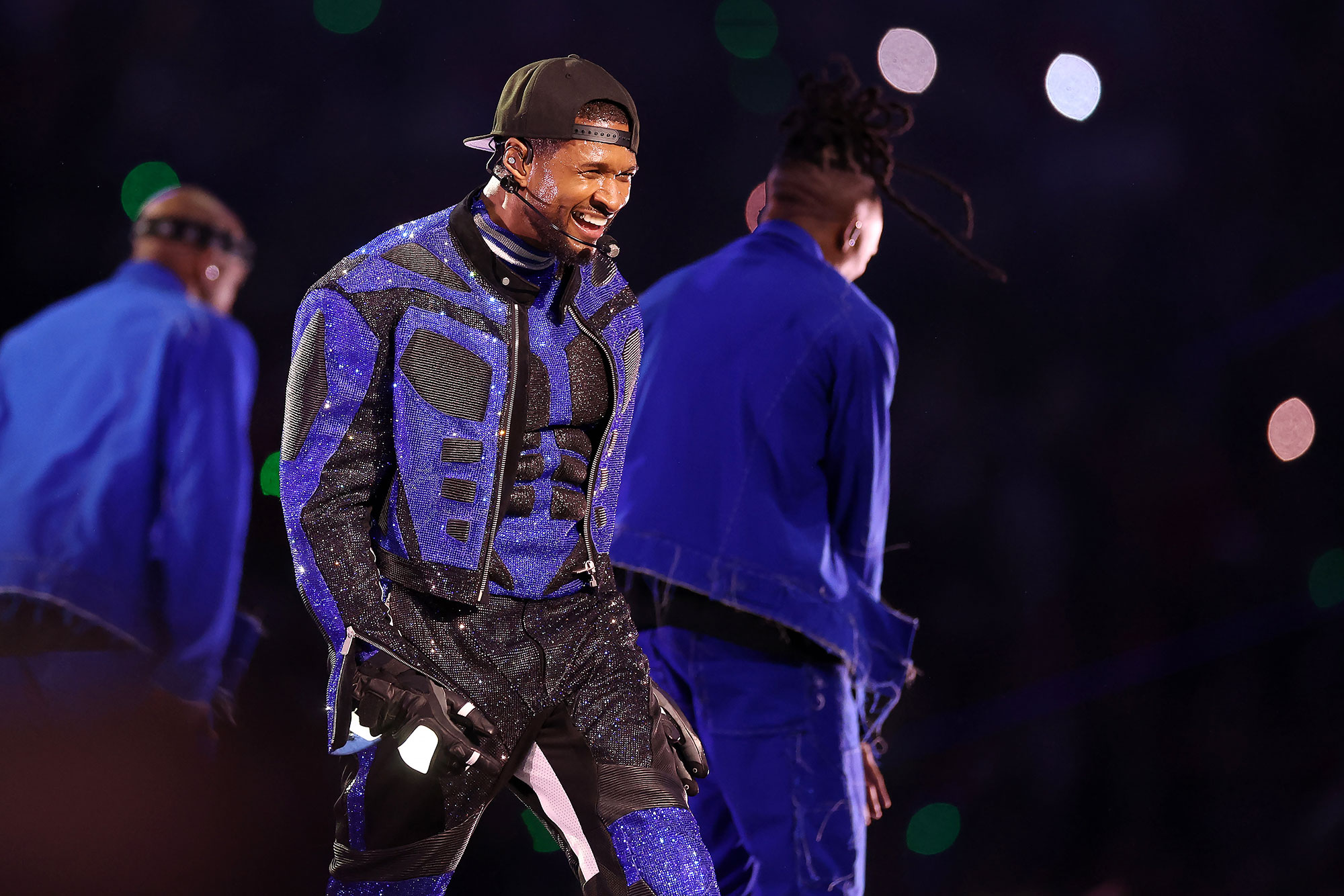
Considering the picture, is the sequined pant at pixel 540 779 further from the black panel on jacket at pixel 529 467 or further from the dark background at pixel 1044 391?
the dark background at pixel 1044 391

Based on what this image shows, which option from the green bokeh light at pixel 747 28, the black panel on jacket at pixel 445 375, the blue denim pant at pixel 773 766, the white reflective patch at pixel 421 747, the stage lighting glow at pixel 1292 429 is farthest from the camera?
the stage lighting glow at pixel 1292 429

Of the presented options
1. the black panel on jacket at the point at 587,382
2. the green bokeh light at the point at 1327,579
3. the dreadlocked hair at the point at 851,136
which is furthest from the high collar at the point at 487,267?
the green bokeh light at the point at 1327,579

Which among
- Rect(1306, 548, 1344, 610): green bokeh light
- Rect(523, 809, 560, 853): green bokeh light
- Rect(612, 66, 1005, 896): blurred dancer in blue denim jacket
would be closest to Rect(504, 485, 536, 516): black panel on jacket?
Rect(612, 66, 1005, 896): blurred dancer in blue denim jacket

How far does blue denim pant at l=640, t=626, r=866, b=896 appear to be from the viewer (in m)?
2.72

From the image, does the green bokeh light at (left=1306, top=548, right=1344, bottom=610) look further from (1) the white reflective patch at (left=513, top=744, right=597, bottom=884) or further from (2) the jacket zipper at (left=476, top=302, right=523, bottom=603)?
(2) the jacket zipper at (left=476, top=302, right=523, bottom=603)

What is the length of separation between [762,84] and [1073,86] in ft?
3.24

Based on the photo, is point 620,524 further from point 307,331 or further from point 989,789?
point 989,789

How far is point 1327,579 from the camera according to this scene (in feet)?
13.8

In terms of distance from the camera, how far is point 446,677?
1921 mm

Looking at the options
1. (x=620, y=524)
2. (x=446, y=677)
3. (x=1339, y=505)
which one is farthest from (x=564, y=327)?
(x=1339, y=505)

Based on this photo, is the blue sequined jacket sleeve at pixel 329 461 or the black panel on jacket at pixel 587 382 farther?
the black panel on jacket at pixel 587 382

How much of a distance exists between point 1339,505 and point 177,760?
11.0ft

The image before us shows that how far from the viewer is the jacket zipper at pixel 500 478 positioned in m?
1.94

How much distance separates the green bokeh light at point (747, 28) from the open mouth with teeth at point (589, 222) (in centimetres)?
155
